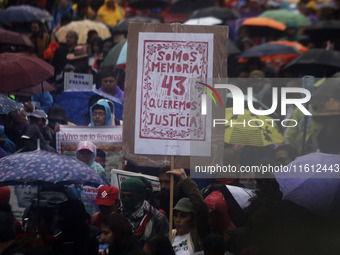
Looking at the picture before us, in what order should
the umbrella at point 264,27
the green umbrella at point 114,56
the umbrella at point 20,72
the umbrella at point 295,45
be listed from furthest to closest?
the umbrella at point 264,27 < the umbrella at point 295,45 < the green umbrella at point 114,56 < the umbrella at point 20,72

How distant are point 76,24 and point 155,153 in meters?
7.47

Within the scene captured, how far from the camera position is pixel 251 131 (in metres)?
8.70

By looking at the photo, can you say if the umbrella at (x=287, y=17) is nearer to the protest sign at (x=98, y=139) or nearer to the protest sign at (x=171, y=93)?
the protest sign at (x=98, y=139)

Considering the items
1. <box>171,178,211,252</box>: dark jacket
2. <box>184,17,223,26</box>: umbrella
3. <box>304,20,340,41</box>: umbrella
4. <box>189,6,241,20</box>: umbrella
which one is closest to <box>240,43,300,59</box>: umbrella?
<box>304,20,340,41</box>: umbrella

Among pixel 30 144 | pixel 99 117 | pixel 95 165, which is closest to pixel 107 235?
pixel 95 165

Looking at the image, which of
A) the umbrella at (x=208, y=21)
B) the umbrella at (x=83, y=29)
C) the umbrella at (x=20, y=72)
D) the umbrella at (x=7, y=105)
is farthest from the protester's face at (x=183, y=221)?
the umbrella at (x=208, y=21)

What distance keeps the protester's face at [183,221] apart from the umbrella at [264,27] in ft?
32.0

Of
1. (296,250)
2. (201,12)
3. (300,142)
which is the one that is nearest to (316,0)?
(201,12)

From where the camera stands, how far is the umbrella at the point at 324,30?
15.8 m

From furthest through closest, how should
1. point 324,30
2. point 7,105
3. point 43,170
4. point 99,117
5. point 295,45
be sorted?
point 324,30 → point 295,45 → point 99,117 → point 7,105 → point 43,170

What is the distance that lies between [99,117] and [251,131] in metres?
2.04

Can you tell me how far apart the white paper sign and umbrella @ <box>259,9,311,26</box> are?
966 centimetres

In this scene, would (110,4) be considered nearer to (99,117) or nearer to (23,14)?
(23,14)

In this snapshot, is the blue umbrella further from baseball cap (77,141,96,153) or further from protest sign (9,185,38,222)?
protest sign (9,185,38,222)
